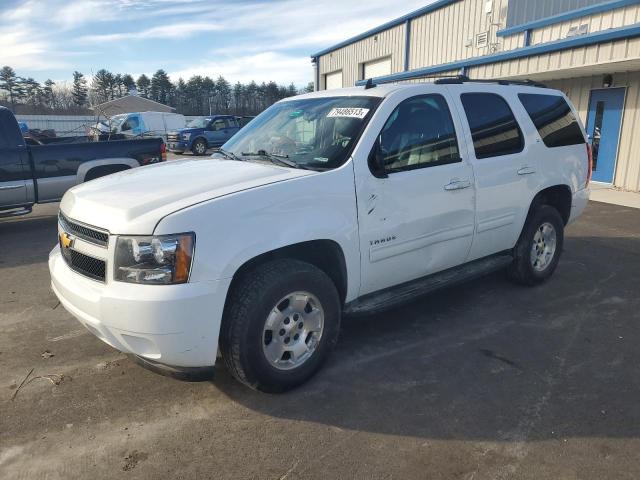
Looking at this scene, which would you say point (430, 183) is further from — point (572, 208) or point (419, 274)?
point (572, 208)

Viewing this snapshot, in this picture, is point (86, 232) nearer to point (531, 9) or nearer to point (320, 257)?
→ point (320, 257)

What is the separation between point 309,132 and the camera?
12.4ft

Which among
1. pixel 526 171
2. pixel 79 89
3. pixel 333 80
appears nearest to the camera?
pixel 526 171

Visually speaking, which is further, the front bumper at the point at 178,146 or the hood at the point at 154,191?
the front bumper at the point at 178,146

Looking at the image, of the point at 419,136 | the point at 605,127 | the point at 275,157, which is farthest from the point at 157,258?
the point at 605,127

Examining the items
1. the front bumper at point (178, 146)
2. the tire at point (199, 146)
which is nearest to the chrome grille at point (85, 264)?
the front bumper at point (178, 146)

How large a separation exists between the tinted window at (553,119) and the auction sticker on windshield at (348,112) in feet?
6.74

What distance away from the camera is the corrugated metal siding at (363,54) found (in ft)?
69.6

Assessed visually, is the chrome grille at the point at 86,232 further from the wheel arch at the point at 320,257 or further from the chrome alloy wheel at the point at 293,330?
the chrome alloy wheel at the point at 293,330

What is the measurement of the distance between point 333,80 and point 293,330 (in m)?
25.8

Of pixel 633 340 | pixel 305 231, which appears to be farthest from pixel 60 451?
pixel 633 340

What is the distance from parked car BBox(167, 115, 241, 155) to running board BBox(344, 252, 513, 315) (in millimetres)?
20705

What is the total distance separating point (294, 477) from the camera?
2471 mm

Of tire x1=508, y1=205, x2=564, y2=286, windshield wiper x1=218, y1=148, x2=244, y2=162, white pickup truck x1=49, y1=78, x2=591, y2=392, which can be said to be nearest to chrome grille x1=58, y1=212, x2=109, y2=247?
white pickup truck x1=49, y1=78, x2=591, y2=392
